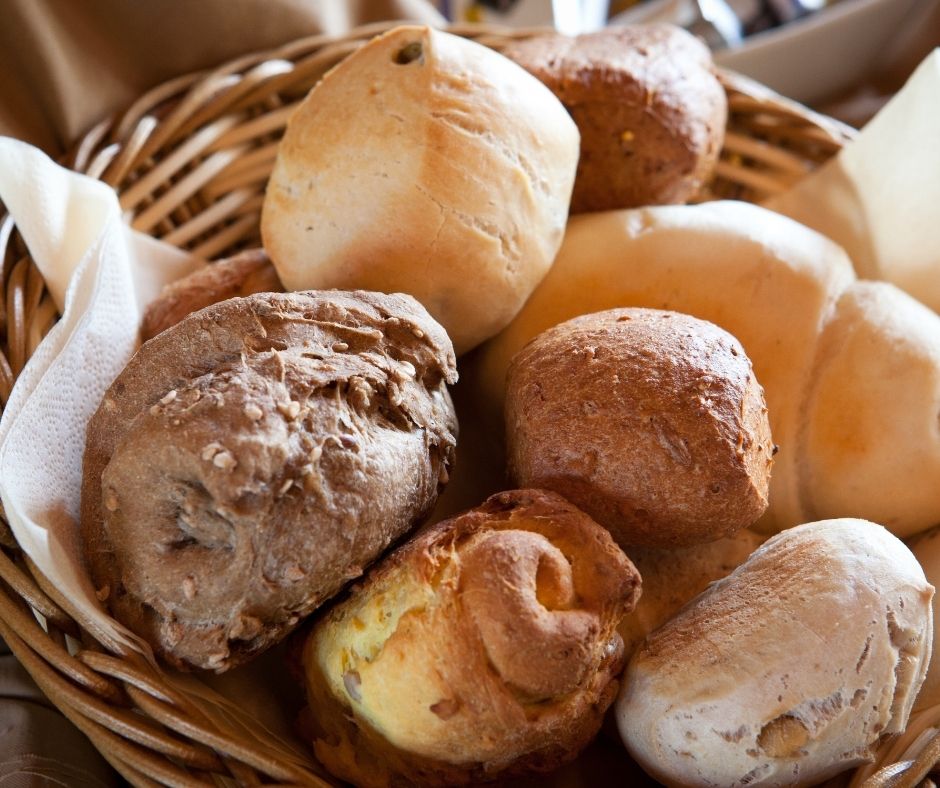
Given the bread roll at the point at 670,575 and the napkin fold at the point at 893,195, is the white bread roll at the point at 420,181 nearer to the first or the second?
the bread roll at the point at 670,575

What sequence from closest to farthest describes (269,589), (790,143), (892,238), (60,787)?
1. (269,589)
2. (60,787)
3. (892,238)
4. (790,143)

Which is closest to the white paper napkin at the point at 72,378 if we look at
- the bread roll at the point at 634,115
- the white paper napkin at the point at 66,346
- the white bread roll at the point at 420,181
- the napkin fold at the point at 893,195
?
the white paper napkin at the point at 66,346

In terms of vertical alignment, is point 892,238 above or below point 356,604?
below

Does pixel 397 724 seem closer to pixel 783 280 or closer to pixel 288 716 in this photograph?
pixel 288 716

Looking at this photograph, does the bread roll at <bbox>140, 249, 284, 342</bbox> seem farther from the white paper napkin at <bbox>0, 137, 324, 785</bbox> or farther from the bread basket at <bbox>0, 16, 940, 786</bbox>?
the bread basket at <bbox>0, 16, 940, 786</bbox>

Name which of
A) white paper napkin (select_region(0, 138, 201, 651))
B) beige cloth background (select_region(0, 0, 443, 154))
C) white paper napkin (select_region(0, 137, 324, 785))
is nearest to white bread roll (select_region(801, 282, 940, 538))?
white paper napkin (select_region(0, 137, 324, 785))

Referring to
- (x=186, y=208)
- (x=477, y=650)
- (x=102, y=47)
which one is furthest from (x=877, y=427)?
(x=102, y=47)

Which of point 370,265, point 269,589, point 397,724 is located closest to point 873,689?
point 397,724
